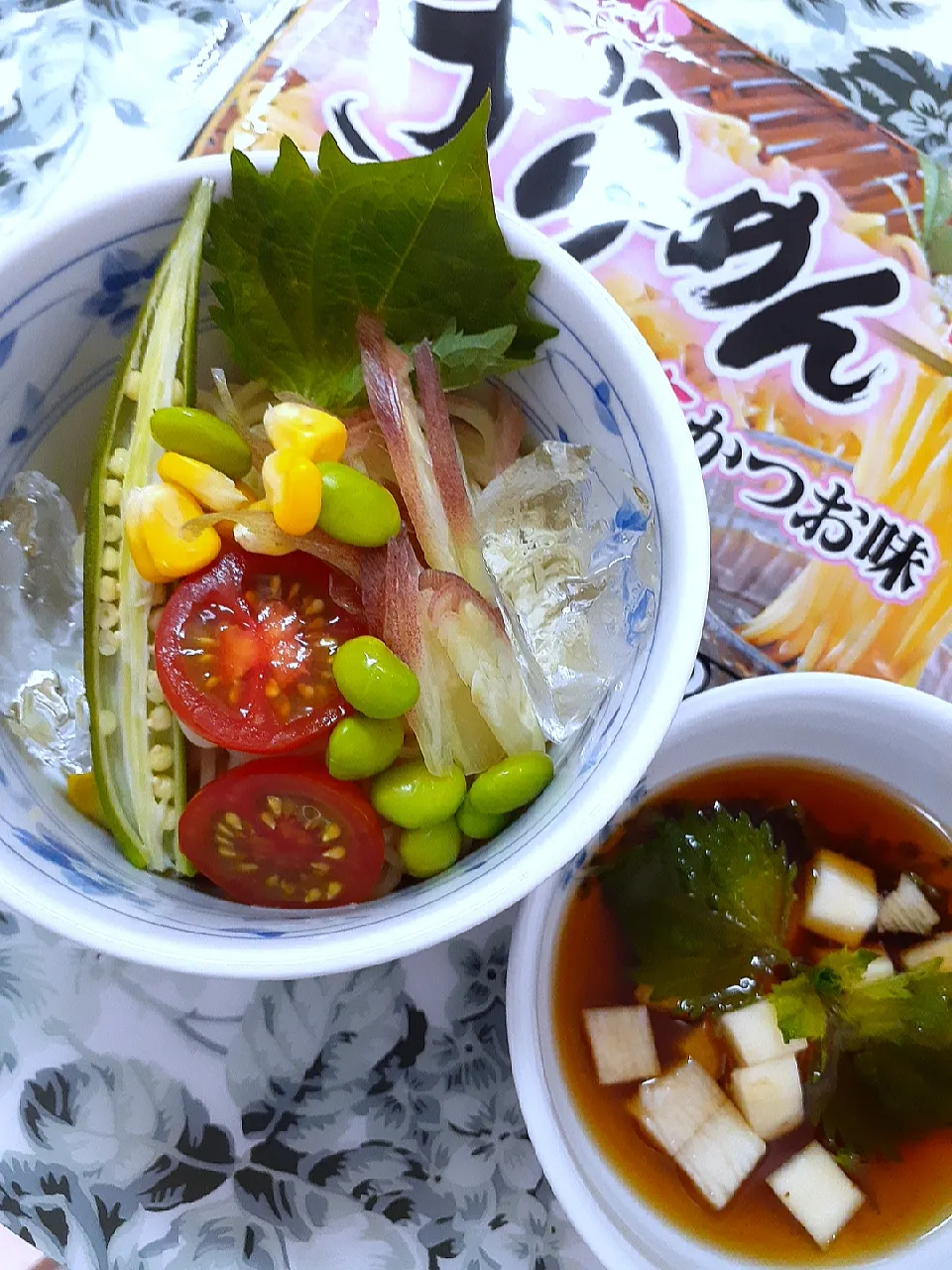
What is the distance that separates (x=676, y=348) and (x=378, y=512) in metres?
0.70

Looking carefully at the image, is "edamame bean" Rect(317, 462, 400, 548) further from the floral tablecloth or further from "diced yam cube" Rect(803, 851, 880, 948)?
"diced yam cube" Rect(803, 851, 880, 948)

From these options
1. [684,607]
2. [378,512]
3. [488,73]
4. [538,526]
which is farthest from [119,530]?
[488,73]

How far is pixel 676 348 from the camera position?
142 centimetres

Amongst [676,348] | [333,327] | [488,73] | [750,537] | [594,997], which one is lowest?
[594,997]

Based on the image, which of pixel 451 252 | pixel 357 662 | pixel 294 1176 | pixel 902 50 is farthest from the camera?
pixel 902 50

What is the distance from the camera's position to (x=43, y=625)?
3.59ft

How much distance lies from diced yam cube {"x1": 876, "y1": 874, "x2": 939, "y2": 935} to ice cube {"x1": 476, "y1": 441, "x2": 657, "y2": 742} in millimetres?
709

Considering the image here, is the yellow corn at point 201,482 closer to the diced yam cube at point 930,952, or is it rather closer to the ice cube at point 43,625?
the ice cube at point 43,625

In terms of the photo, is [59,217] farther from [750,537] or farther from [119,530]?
[750,537]

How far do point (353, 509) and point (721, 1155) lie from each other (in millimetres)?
1029

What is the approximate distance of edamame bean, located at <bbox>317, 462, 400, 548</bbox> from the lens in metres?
0.89

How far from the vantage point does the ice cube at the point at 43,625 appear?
1.05 meters

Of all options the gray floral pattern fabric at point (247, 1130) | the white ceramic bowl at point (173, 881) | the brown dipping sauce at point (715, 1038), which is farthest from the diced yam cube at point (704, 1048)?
the white ceramic bowl at point (173, 881)

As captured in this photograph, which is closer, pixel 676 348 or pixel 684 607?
pixel 684 607
